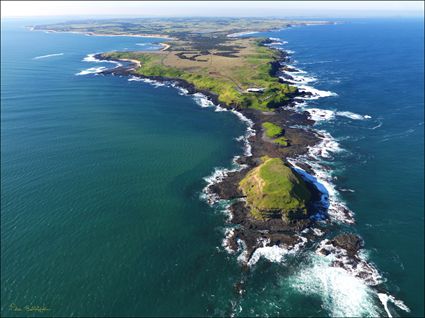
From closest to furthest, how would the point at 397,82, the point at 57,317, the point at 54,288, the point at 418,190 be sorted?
1. the point at 57,317
2. the point at 54,288
3. the point at 418,190
4. the point at 397,82

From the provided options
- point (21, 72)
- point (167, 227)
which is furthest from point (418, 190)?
point (21, 72)

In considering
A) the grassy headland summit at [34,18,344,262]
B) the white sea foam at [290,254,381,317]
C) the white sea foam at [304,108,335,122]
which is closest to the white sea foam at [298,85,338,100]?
the grassy headland summit at [34,18,344,262]

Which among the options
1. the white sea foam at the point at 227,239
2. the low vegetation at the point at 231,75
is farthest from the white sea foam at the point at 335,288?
the low vegetation at the point at 231,75

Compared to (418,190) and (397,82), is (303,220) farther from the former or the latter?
(397,82)

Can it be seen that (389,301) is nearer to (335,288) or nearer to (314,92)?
(335,288)

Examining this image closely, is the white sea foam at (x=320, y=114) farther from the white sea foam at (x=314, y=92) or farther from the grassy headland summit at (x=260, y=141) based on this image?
the white sea foam at (x=314, y=92)

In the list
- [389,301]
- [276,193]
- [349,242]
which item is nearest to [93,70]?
[276,193]
